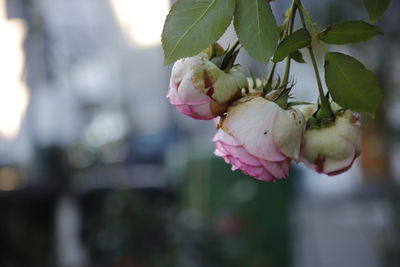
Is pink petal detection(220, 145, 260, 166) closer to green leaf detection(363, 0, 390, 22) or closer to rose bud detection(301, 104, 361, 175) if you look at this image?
rose bud detection(301, 104, 361, 175)

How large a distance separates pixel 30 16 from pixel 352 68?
11.4ft

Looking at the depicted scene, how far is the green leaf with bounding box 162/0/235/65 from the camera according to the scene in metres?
0.59

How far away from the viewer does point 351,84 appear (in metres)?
0.63

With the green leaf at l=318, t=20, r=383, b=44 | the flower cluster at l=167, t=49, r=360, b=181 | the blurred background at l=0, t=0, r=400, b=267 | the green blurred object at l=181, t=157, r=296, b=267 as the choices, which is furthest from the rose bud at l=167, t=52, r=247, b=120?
the green blurred object at l=181, t=157, r=296, b=267

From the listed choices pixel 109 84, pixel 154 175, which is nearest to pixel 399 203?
pixel 154 175

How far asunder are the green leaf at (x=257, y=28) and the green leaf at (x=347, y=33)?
0.25 ft

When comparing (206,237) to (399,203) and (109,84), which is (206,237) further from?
(109,84)

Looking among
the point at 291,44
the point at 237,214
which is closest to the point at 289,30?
the point at 291,44

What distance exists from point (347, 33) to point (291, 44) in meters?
0.08

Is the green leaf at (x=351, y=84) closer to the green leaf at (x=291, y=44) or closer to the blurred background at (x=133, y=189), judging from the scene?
the green leaf at (x=291, y=44)

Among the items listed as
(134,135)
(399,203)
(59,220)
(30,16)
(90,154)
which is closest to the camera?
(399,203)

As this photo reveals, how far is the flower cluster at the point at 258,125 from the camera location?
0.60 metres

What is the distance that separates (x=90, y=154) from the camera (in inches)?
206

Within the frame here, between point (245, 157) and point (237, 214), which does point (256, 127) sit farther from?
point (237, 214)
